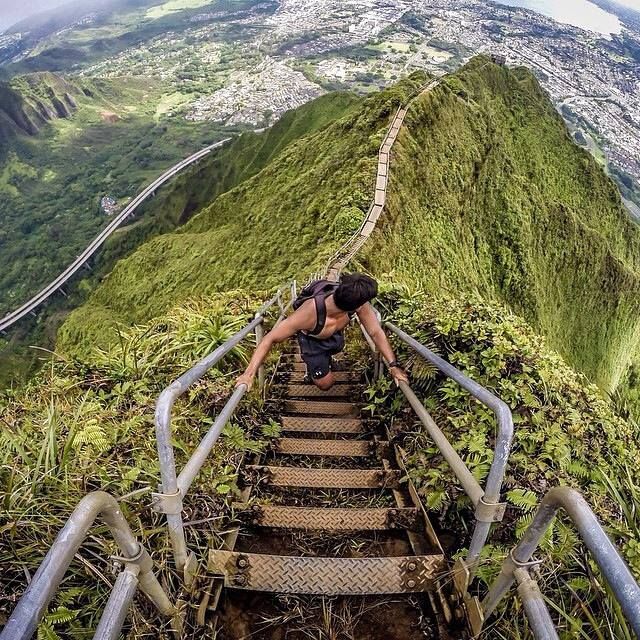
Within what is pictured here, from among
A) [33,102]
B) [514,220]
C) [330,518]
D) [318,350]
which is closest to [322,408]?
[318,350]

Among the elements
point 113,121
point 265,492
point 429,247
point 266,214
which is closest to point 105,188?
point 113,121

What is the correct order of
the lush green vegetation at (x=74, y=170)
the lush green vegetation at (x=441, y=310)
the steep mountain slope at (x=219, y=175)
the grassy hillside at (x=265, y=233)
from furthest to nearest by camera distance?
the lush green vegetation at (x=74, y=170), the steep mountain slope at (x=219, y=175), the grassy hillside at (x=265, y=233), the lush green vegetation at (x=441, y=310)

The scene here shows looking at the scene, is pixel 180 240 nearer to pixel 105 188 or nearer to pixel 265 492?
pixel 265 492

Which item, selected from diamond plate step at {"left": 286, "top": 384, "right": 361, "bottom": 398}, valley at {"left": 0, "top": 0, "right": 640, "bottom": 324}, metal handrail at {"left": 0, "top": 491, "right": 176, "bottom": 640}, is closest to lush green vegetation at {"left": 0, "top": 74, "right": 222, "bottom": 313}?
valley at {"left": 0, "top": 0, "right": 640, "bottom": 324}

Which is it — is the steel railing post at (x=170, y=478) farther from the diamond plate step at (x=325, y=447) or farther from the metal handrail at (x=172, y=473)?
the diamond plate step at (x=325, y=447)

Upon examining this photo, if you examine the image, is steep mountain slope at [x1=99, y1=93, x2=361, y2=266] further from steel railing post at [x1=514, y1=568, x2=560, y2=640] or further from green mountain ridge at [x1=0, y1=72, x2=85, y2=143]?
green mountain ridge at [x1=0, y1=72, x2=85, y2=143]

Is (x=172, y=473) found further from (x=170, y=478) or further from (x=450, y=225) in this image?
(x=450, y=225)

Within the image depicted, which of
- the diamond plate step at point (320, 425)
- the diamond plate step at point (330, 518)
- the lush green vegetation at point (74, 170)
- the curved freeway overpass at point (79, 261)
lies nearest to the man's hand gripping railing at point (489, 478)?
the diamond plate step at point (330, 518)
